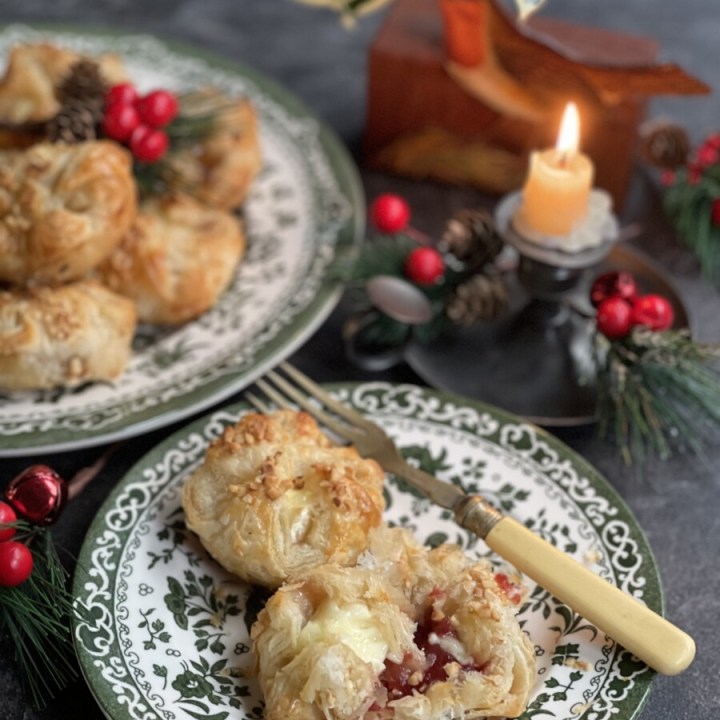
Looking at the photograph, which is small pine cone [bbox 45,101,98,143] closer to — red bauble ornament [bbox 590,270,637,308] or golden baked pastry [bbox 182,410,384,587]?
golden baked pastry [bbox 182,410,384,587]

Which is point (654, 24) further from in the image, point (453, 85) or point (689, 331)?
point (689, 331)

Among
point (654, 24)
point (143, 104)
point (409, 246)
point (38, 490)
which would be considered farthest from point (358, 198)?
point (654, 24)

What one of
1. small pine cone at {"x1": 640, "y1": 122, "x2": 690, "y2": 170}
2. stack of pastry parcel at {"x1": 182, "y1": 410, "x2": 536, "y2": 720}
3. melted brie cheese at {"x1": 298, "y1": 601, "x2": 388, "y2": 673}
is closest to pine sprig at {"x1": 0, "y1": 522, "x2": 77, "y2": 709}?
stack of pastry parcel at {"x1": 182, "y1": 410, "x2": 536, "y2": 720}

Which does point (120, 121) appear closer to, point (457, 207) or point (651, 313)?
point (457, 207)

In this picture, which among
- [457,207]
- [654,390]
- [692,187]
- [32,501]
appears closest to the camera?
[32,501]

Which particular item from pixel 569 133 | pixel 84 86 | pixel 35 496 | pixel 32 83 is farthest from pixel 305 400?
pixel 32 83

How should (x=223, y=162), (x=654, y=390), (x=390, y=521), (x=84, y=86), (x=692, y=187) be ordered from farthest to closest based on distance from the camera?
(x=692, y=187) → (x=223, y=162) → (x=84, y=86) → (x=654, y=390) → (x=390, y=521)
